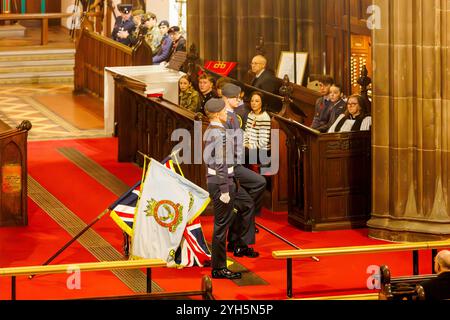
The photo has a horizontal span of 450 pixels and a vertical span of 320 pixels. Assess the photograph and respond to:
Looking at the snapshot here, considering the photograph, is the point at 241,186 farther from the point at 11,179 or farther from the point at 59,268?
the point at 59,268

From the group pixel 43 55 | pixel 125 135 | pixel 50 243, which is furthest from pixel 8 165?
pixel 43 55

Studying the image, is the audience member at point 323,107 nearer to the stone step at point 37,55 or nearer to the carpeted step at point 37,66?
the carpeted step at point 37,66

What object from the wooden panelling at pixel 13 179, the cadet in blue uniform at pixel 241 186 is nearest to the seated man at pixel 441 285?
the cadet in blue uniform at pixel 241 186

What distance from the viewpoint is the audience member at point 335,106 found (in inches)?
510

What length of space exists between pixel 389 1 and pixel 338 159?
1704 millimetres

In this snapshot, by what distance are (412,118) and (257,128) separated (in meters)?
1.76

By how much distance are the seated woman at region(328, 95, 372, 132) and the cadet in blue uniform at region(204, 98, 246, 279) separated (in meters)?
2.25

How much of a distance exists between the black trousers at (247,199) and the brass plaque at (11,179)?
255cm

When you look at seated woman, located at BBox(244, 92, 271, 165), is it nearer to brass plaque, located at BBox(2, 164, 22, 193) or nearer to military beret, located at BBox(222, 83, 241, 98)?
military beret, located at BBox(222, 83, 241, 98)

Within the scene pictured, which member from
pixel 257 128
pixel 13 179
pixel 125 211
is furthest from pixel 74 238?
pixel 257 128

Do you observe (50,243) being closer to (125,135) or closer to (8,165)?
(8,165)

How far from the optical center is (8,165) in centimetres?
1270

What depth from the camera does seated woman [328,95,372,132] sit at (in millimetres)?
12500

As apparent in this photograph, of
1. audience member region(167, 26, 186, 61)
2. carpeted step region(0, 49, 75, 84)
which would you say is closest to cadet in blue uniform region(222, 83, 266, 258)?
audience member region(167, 26, 186, 61)
